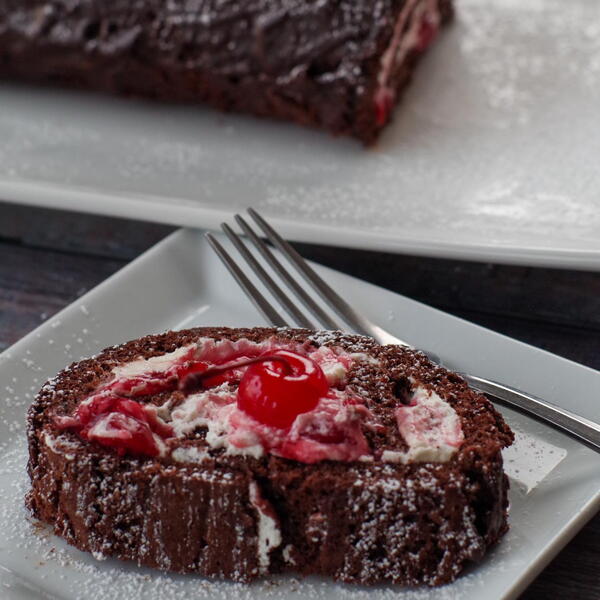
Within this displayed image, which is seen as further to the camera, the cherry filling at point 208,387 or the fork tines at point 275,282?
the fork tines at point 275,282

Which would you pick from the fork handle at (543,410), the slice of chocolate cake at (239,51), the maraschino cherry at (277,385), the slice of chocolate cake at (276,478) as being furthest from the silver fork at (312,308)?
the slice of chocolate cake at (239,51)

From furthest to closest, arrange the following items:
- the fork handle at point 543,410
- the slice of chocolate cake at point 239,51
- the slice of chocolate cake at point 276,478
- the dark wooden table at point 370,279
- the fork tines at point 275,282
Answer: the slice of chocolate cake at point 239,51 → the dark wooden table at point 370,279 → the fork tines at point 275,282 → the fork handle at point 543,410 → the slice of chocolate cake at point 276,478

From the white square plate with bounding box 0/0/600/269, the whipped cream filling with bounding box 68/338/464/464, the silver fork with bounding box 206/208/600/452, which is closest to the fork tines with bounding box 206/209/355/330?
the silver fork with bounding box 206/208/600/452

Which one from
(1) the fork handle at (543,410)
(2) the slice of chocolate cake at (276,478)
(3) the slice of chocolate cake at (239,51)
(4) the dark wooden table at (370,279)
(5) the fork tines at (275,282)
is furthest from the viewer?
(3) the slice of chocolate cake at (239,51)

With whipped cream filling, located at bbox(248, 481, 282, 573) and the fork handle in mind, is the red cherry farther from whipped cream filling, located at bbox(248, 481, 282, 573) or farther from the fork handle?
the fork handle

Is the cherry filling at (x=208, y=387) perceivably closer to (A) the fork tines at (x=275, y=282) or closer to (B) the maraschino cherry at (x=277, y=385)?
(B) the maraschino cherry at (x=277, y=385)

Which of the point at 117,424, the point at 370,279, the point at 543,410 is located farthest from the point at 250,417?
the point at 370,279

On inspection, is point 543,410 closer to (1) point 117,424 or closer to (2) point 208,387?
(2) point 208,387
